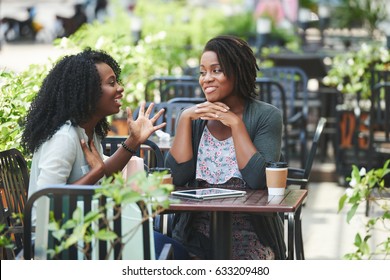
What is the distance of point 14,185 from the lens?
138 inches

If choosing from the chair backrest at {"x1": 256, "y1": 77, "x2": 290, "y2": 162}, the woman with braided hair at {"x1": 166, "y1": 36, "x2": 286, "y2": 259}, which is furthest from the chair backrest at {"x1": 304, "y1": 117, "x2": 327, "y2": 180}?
the chair backrest at {"x1": 256, "y1": 77, "x2": 290, "y2": 162}

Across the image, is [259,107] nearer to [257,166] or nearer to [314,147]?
[257,166]

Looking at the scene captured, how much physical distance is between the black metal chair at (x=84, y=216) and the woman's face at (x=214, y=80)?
3.35ft

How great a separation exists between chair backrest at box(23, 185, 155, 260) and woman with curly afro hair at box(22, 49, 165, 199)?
0.28 m

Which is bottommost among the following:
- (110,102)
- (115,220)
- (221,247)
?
(221,247)

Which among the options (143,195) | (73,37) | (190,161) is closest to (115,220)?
(143,195)

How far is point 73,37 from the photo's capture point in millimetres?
6281

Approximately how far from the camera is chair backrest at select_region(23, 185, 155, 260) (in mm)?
2590

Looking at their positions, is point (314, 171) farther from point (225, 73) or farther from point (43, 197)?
point (43, 197)

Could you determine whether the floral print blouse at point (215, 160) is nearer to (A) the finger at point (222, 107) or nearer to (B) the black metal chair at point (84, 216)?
(A) the finger at point (222, 107)

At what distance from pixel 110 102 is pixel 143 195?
0.94 meters

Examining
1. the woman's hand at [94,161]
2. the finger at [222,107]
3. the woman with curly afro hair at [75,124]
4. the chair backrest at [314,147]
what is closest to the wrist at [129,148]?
the woman with curly afro hair at [75,124]

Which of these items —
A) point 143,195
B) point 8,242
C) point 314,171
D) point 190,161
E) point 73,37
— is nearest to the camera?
point 143,195
